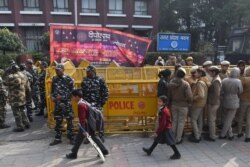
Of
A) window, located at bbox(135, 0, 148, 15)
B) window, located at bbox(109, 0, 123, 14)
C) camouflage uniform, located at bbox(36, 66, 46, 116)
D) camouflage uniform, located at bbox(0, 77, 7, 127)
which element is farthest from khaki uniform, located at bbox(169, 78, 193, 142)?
window, located at bbox(135, 0, 148, 15)

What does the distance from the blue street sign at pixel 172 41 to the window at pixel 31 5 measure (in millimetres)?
12346

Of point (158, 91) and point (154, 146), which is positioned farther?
point (158, 91)

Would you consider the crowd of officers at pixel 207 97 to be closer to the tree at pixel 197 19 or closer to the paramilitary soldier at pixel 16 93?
the paramilitary soldier at pixel 16 93

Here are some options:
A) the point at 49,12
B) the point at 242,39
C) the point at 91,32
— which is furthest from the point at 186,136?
the point at 49,12

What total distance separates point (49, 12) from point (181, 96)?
21.3m

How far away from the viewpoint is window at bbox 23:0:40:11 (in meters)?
24.9

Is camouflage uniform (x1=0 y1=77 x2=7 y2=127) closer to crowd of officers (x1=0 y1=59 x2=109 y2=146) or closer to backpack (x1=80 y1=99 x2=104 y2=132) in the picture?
crowd of officers (x1=0 y1=59 x2=109 y2=146)

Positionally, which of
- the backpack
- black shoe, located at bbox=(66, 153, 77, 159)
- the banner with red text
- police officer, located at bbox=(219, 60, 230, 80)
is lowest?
black shoe, located at bbox=(66, 153, 77, 159)

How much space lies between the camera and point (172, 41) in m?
17.9

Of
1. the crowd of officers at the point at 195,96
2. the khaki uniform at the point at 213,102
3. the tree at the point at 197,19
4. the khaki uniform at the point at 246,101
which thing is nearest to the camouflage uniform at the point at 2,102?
the crowd of officers at the point at 195,96

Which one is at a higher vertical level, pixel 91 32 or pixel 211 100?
pixel 91 32

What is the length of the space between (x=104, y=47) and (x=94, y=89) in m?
2.18

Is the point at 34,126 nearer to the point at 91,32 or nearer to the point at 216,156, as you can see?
the point at 91,32

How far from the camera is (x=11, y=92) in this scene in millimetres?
7566
